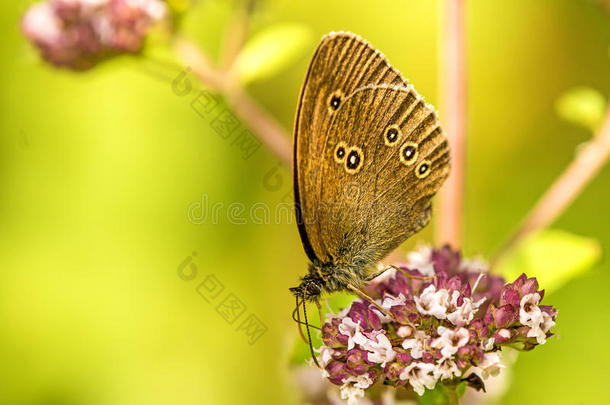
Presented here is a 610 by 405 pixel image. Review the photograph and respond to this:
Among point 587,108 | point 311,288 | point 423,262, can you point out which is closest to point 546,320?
point 423,262

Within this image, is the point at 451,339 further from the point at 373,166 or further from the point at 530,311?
the point at 373,166

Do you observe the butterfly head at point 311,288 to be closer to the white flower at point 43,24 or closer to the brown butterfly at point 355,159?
the brown butterfly at point 355,159

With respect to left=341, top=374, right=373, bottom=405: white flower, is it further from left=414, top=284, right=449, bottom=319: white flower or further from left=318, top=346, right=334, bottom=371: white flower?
left=414, top=284, right=449, bottom=319: white flower

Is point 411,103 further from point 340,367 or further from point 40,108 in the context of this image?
point 40,108

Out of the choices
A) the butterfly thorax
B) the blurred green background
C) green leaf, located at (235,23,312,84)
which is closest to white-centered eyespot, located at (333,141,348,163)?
the butterfly thorax

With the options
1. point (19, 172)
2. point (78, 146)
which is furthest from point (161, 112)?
point (19, 172)
